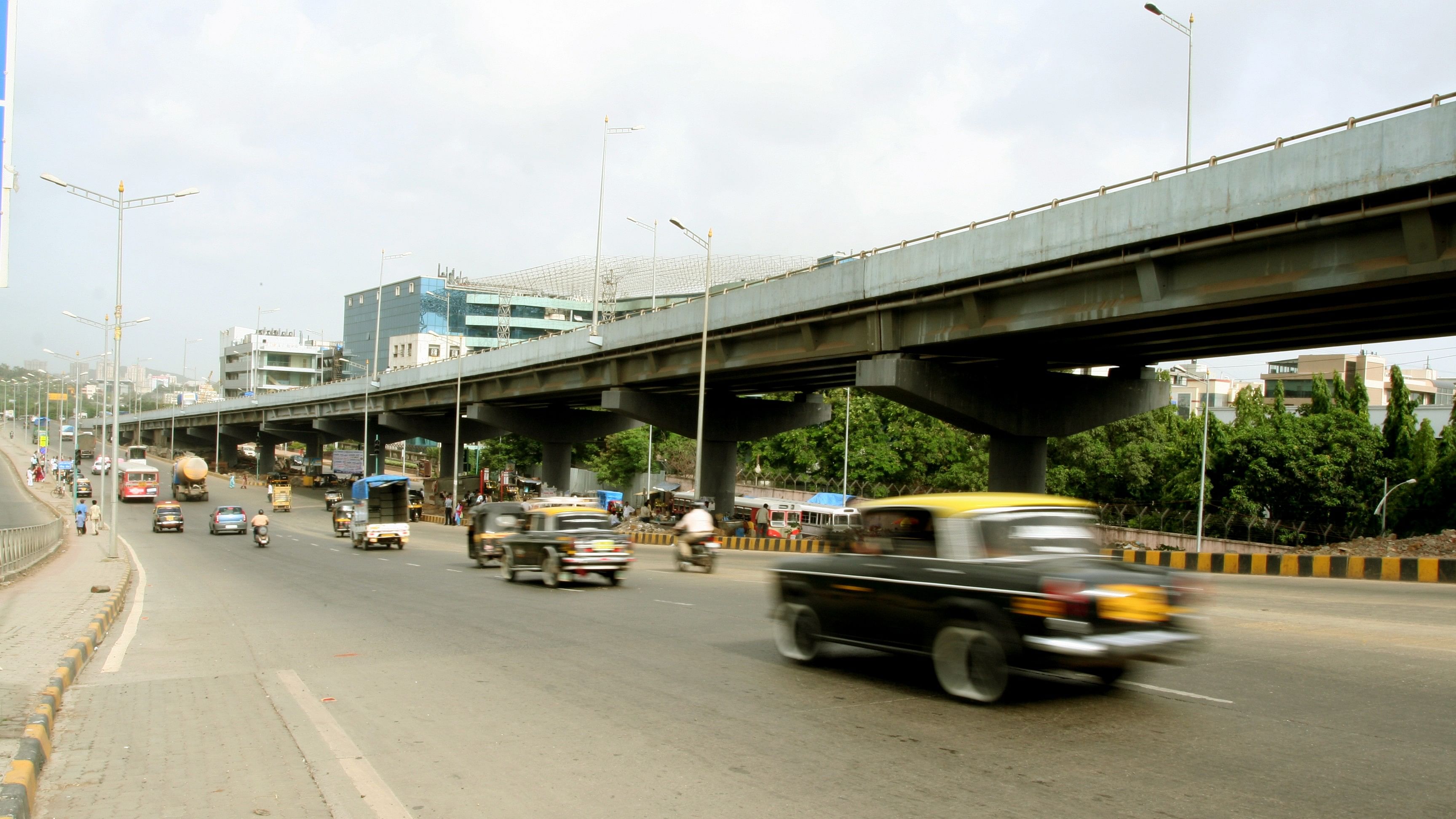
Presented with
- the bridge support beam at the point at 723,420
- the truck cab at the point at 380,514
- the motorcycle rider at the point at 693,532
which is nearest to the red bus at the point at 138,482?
the truck cab at the point at 380,514

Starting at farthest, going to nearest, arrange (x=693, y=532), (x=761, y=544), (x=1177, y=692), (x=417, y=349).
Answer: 1. (x=417, y=349)
2. (x=761, y=544)
3. (x=693, y=532)
4. (x=1177, y=692)

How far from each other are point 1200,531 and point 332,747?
38665mm

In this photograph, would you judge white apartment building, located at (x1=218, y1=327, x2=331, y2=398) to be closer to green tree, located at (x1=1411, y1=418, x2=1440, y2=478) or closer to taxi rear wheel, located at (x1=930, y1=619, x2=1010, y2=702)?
green tree, located at (x1=1411, y1=418, x2=1440, y2=478)

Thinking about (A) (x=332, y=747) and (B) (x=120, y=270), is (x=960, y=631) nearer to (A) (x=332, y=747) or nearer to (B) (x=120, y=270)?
(A) (x=332, y=747)

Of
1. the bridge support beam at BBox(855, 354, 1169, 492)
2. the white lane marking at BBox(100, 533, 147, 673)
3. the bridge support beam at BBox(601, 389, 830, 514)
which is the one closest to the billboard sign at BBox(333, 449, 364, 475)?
the bridge support beam at BBox(601, 389, 830, 514)

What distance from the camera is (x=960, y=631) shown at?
834cm

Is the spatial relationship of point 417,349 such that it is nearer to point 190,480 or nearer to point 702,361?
point 190,480

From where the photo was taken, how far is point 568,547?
20.0m

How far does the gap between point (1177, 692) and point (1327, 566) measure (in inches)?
713

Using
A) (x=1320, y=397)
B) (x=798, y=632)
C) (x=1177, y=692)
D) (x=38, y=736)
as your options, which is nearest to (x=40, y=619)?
Answer: (x=38, y=736)

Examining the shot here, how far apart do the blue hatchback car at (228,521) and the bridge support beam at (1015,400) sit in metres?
32.4

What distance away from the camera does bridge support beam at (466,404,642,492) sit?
219 ft

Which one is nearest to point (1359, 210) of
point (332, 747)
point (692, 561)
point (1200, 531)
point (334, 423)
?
point (692, 561)

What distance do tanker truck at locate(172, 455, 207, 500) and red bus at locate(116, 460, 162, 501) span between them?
1852mm
